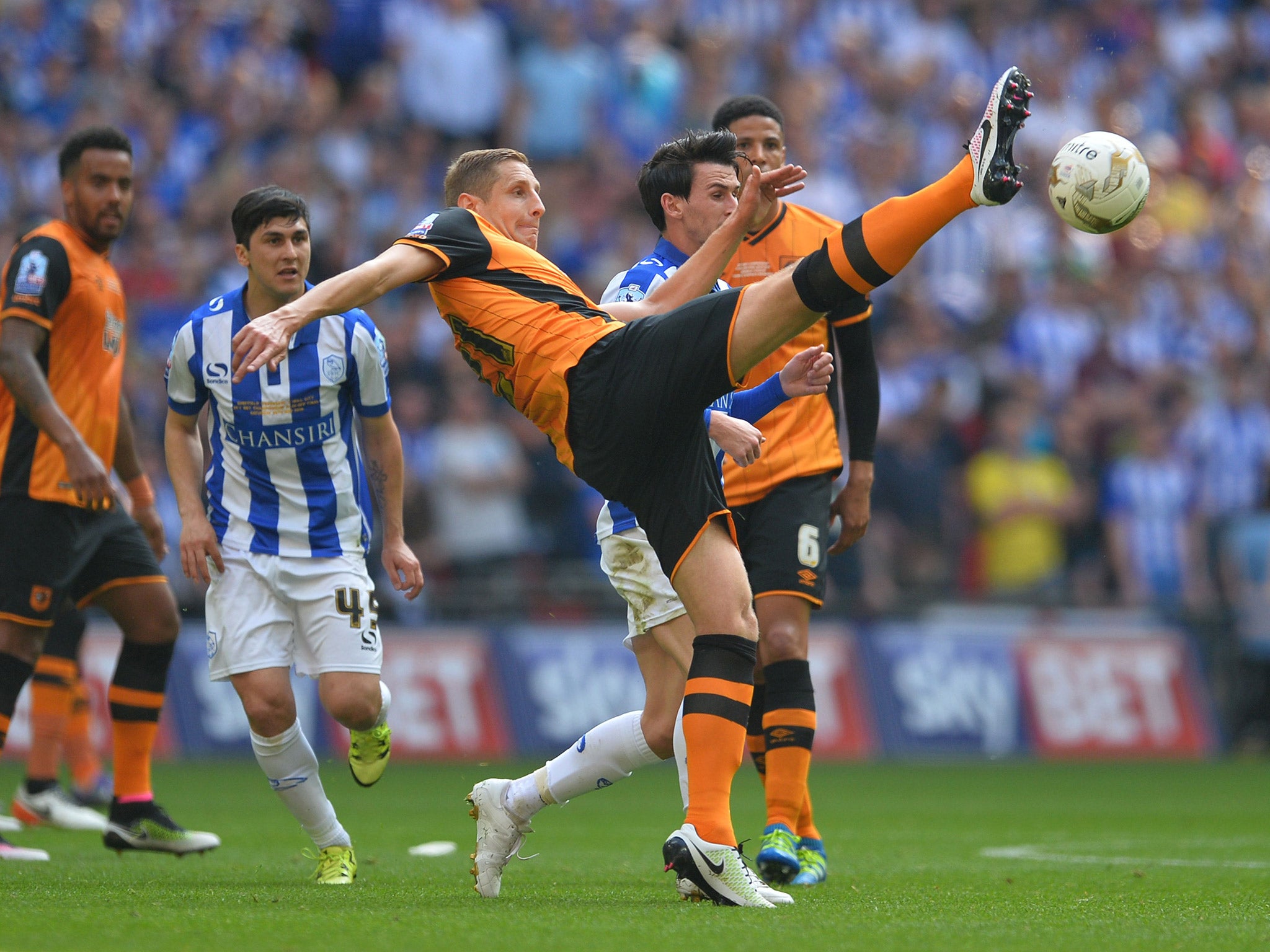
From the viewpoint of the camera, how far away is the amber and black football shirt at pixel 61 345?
6.82 metres

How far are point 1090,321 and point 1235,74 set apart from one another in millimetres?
5550

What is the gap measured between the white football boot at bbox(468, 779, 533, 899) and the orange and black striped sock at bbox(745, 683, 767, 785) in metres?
1.31

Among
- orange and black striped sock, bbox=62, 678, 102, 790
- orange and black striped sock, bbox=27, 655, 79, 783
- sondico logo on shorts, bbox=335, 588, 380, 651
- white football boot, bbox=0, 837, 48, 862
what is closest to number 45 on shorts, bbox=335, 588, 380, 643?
sondico logo on shorts, bbox=335, 588, 380, 651

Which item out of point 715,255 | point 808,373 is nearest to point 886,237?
point 808,373

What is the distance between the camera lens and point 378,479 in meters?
6.39

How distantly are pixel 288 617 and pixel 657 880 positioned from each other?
5.35 ft

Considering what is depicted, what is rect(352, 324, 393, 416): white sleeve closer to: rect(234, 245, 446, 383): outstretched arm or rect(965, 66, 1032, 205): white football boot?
rect(234, 245, 446, 383): outstretched arm

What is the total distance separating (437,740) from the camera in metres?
12.9

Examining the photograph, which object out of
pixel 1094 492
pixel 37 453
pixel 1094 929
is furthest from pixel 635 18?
pixel 1094 929

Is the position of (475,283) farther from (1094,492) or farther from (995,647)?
(1094,492)

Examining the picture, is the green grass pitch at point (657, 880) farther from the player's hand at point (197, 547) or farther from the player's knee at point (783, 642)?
the player's hand at point (197, 547)

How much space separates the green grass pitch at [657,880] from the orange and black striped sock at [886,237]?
1760 mm

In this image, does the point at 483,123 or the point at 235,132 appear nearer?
the point at 235,132

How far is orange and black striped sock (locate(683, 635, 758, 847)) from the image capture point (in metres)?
4.94
